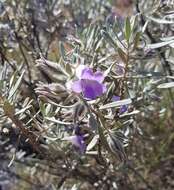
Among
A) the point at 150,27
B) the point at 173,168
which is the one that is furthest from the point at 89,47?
the point at 173,168

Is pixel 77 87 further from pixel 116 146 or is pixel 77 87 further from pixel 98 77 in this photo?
pixel 116 146

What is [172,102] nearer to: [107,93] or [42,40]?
[42,40]

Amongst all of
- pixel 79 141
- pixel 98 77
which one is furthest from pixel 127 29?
pixel 79 141

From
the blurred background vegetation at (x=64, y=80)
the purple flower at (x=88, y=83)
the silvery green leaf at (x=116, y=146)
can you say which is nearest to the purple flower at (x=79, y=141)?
the blurred background vegetation at (x=64, y=80)

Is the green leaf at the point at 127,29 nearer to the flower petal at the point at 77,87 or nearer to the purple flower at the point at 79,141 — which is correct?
the flower petal at the point at 77,87

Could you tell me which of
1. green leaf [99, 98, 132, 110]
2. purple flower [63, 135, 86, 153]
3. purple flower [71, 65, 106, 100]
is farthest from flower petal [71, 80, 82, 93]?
purple flower [63, 135, 86, 153]

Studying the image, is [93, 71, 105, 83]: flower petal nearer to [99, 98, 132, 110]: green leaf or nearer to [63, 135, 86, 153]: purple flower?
[99, 98, 132, 110]: green leaf

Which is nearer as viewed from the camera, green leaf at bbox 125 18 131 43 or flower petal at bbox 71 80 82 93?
flower petal at bbox 71 80 82 93
